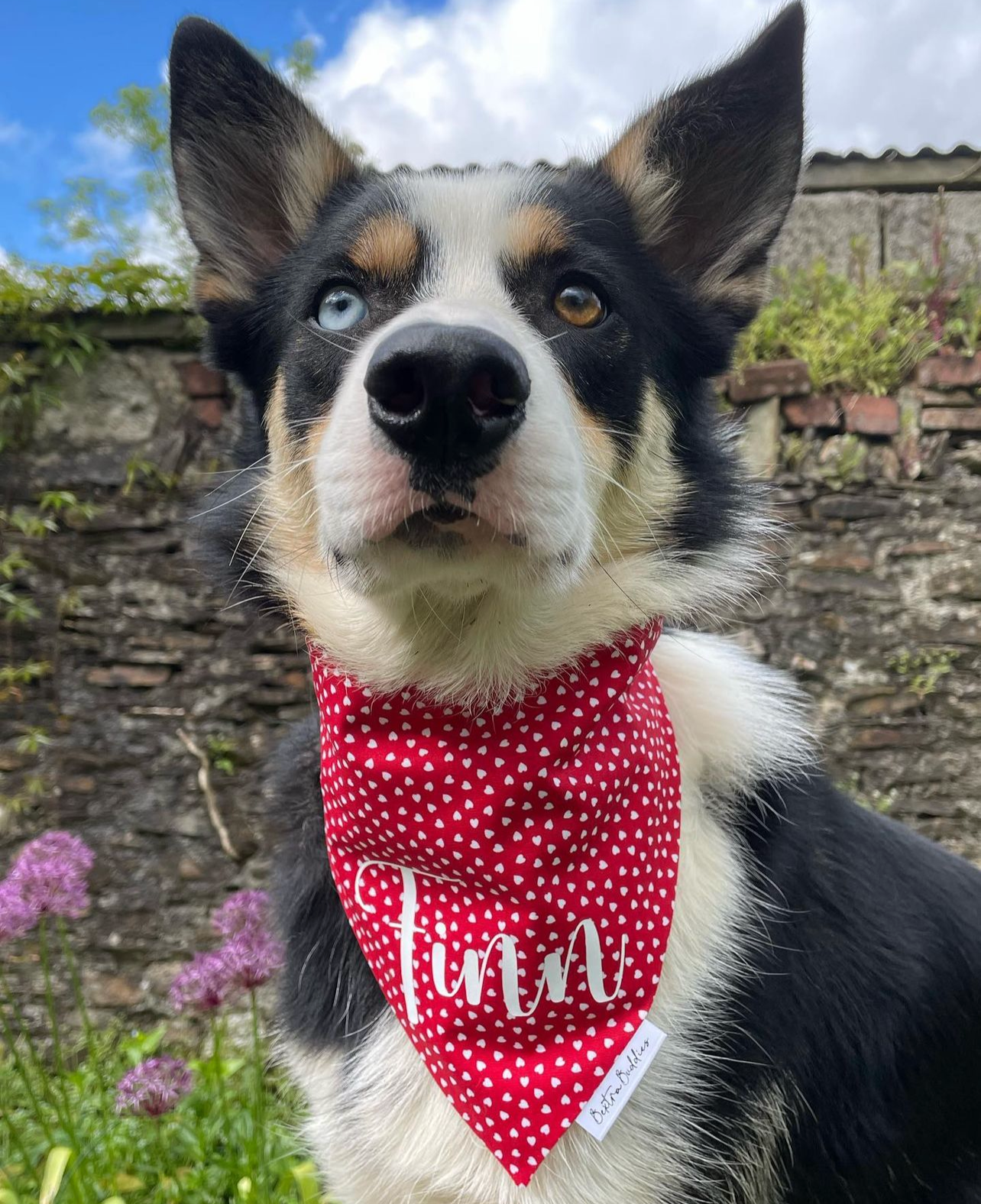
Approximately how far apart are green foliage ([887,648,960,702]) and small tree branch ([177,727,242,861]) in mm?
2790

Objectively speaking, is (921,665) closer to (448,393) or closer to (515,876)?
(515,876)

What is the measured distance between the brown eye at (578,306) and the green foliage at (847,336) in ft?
7.42

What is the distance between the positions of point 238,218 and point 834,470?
8.85 feet

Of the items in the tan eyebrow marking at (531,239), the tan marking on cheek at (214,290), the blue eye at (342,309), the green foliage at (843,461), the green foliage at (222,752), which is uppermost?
the tan eyebrow marking at (531,239)

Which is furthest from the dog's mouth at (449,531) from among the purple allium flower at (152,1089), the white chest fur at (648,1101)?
the purple allium flower at (152,1089)

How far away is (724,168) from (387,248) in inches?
27.5

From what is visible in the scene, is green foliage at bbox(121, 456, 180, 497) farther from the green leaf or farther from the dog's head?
the green leaf

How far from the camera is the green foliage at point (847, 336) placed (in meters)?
3.57

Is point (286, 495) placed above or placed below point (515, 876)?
above

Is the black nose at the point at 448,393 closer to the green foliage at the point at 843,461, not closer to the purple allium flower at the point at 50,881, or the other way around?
the purple allium flower at the point at 50,881

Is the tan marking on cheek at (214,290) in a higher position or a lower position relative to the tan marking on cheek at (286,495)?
higher

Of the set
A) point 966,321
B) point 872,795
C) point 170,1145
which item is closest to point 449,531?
point 170,1145

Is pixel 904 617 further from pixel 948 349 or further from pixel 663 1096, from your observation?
pixel 663 1096

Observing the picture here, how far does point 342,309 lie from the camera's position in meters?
1.47
